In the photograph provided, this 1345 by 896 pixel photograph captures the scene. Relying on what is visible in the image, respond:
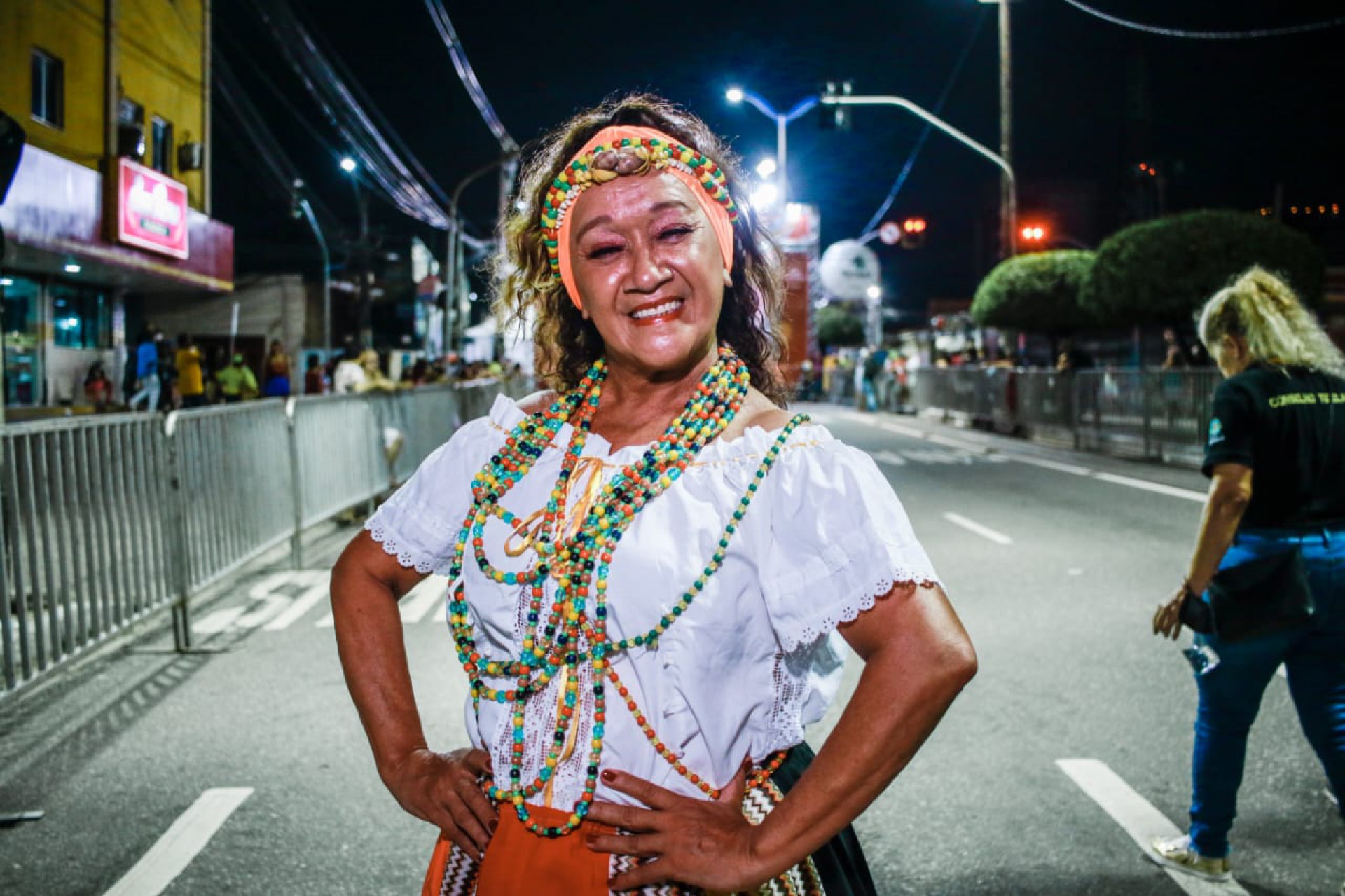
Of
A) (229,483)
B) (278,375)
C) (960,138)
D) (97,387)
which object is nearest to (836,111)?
(960,138)

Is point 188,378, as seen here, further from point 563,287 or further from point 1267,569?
point 563,287

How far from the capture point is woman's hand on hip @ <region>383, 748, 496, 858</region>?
1.70 m

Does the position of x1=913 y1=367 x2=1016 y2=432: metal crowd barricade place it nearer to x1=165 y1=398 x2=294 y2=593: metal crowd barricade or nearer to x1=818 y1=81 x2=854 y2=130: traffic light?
x1=818 y1=81 x2=854 y2=130: traffic light

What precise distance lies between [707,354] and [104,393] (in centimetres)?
2119

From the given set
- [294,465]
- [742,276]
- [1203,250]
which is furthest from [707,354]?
[1203,250]

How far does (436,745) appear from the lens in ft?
16.3

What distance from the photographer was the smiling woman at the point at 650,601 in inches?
60.7

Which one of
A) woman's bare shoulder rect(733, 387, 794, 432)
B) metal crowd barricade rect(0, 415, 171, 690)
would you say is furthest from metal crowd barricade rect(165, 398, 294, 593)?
woman's bare shoulder rect(733, 387, 794, 432)

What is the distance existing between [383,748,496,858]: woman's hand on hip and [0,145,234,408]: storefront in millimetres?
16240

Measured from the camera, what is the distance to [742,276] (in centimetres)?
207

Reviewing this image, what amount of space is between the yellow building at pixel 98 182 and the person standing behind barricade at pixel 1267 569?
1599 cm

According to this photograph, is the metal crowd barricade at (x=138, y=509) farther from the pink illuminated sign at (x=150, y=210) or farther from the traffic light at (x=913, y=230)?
the traffic light at (x=913, y=230)

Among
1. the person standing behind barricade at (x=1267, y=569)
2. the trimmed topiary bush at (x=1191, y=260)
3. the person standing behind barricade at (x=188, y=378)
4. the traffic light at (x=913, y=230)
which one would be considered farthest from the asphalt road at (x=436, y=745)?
the traffic light at (x=913, y=230)

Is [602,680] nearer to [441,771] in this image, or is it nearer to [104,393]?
[441,771]
